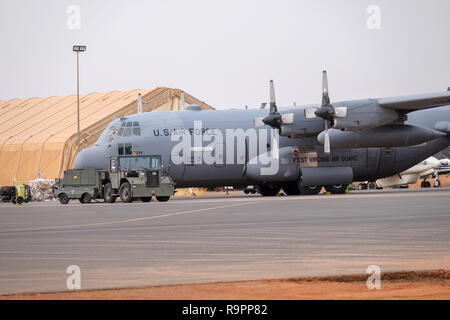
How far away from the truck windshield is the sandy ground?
30107 mm

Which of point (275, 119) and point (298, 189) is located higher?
point (275, 119)

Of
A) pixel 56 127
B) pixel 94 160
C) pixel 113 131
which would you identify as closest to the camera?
pixel 94 160

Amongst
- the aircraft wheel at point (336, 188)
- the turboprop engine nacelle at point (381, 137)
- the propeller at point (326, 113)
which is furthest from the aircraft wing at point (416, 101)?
the aircraft wheel at point (336, 188)

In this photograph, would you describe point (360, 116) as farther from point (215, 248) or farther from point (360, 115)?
point (215, 248)

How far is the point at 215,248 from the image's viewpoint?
1470cm

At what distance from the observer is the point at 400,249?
13.8 meters

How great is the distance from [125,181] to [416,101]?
52.7 feet

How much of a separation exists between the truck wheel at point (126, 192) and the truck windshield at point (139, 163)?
865 mm

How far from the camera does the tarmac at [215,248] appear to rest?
11.1 meters

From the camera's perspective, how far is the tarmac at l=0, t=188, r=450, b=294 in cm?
1105

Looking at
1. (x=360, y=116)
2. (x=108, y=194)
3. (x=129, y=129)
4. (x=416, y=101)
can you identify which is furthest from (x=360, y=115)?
(x=108, y=194)

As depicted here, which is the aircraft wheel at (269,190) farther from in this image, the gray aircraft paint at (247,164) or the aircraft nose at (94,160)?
the aircraft nose at (94,160)
